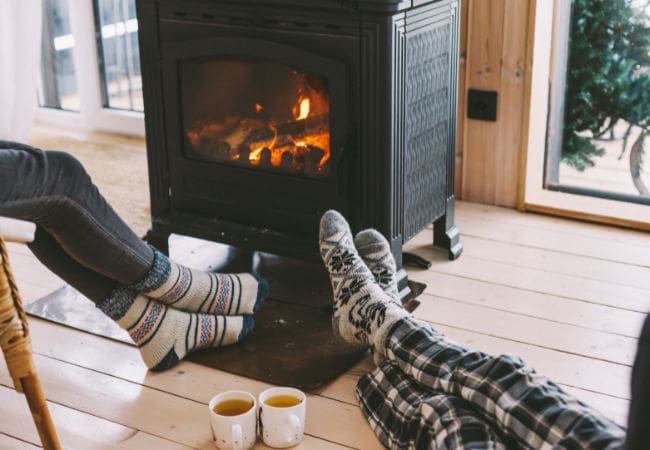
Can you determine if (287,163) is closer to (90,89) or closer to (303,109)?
(303,109)

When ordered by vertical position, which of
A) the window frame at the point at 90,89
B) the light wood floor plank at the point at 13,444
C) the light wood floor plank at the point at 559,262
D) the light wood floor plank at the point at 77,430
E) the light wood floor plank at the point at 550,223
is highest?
the window frame at the point at 90,89

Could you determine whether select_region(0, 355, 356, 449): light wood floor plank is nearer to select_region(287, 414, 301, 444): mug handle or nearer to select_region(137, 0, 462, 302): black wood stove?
select_region(287, 414, 301, 444): mug handle

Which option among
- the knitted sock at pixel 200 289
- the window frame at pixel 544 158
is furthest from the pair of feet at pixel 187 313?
the window frame at pixel 544 158

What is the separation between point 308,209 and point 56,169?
0.67m

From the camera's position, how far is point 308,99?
7.11ft

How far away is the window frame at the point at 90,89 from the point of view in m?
3.46

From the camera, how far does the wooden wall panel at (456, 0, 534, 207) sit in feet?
8.51

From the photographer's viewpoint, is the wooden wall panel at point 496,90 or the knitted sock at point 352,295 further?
the wooden wall panel at point 496,90

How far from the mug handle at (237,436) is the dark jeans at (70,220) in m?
0.42

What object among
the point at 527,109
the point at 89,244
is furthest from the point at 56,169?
the point at 527,109

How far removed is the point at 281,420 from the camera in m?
1.67

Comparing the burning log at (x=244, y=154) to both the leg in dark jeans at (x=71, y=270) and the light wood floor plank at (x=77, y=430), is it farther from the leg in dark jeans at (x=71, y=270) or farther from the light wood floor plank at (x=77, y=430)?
the light wood floor plank at (x=77, y=430)

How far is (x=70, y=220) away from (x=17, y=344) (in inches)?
12.4

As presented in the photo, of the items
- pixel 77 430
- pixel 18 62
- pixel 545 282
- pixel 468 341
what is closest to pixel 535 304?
pixel 545 282
